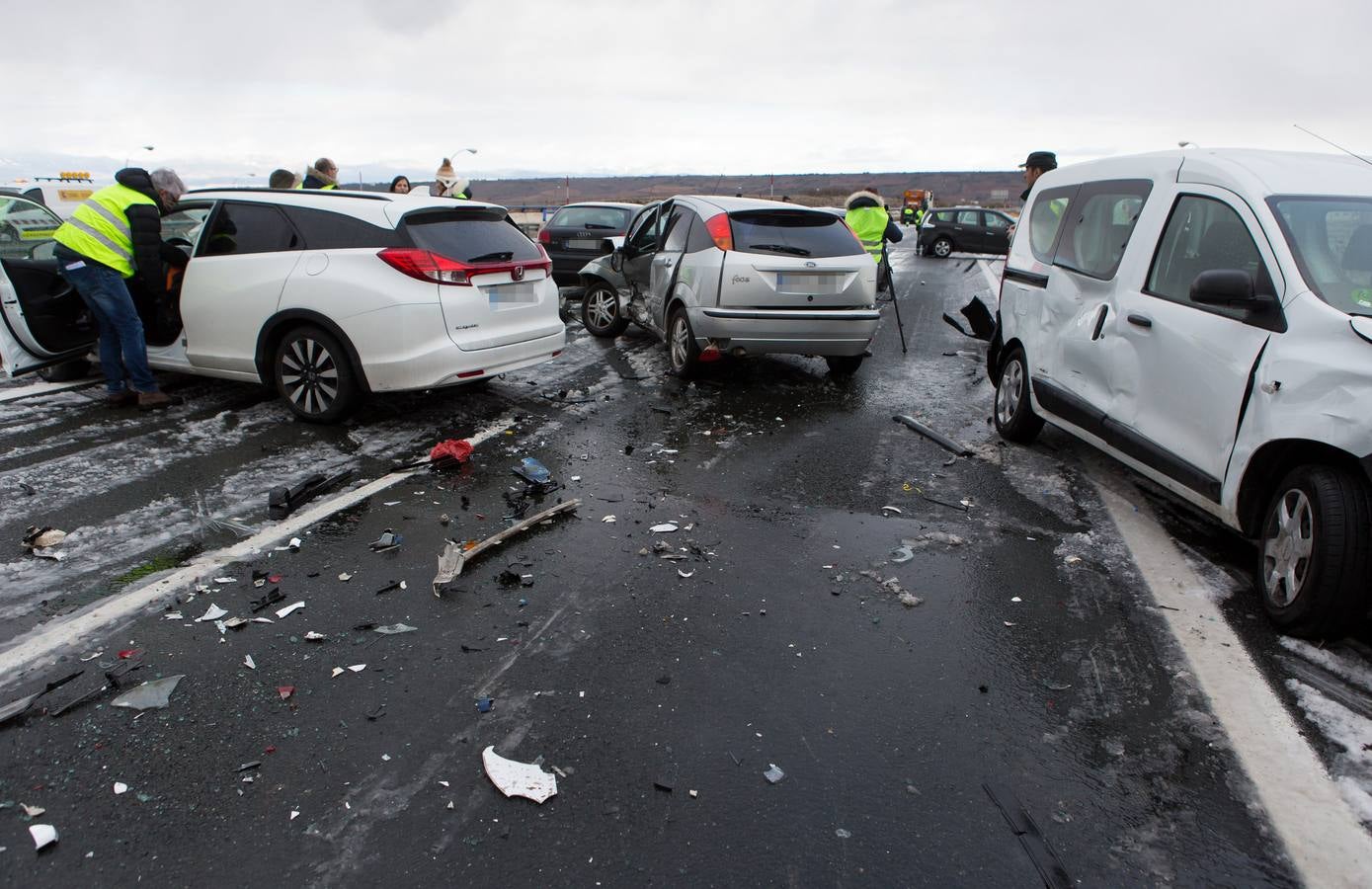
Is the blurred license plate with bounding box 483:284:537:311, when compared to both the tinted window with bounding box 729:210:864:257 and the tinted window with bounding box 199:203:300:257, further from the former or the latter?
the tinted window with bounding box 729:210:864:257

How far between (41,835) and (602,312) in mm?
8826

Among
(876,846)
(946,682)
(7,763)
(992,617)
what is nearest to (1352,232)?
(992,617)

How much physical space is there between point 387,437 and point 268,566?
2.24 metres

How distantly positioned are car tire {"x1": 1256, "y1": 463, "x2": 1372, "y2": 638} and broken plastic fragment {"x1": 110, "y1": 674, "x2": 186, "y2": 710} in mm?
4597

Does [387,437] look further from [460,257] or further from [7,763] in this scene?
[7,763]

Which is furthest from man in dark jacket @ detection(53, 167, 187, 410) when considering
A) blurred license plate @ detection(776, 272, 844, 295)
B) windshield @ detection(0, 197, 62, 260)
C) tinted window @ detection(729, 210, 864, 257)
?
blurred license plate @ detection(776, 272, 844, 295)

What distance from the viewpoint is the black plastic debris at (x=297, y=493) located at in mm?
4820

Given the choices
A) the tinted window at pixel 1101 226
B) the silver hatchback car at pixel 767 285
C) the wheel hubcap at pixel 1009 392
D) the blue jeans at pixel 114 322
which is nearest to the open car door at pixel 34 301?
the blue jeans at pixel 114 322

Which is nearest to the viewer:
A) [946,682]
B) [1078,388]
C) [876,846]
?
[876,846]

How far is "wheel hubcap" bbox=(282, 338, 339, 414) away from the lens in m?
6.29

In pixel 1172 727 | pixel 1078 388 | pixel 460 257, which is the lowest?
pixel 1172 727

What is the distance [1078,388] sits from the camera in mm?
5273

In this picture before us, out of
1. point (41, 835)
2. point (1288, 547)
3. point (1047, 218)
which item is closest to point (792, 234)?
point (1047, 218)

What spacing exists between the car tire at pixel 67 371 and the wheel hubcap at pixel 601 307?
553 cm
